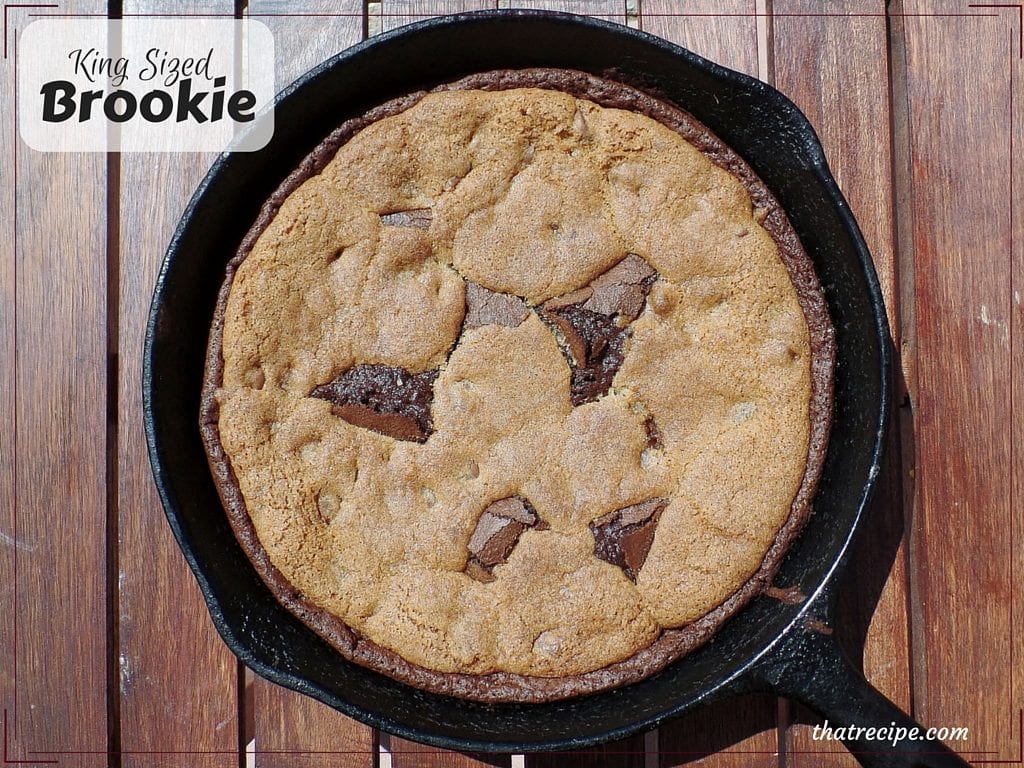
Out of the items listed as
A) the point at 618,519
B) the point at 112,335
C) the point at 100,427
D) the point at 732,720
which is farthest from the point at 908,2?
the point at 100,427

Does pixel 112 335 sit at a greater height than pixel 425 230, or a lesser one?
lesser

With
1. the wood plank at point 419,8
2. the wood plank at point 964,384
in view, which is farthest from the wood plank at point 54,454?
the wood plank at point 964,384

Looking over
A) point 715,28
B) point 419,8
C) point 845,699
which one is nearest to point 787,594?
point 845,699

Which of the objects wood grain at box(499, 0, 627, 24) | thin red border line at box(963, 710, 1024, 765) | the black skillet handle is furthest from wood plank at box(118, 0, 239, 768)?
thin red border line at box(963, 710, 1024, 765)

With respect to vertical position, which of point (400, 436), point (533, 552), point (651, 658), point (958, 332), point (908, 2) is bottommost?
point (651, 658)

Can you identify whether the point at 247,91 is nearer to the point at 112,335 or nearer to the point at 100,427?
the point at 112,335

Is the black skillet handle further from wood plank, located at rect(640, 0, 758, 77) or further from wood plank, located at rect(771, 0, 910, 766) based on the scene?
wood plank, located at rect(640, 0, 758, 77)

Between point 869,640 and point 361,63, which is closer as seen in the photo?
point 361,63
